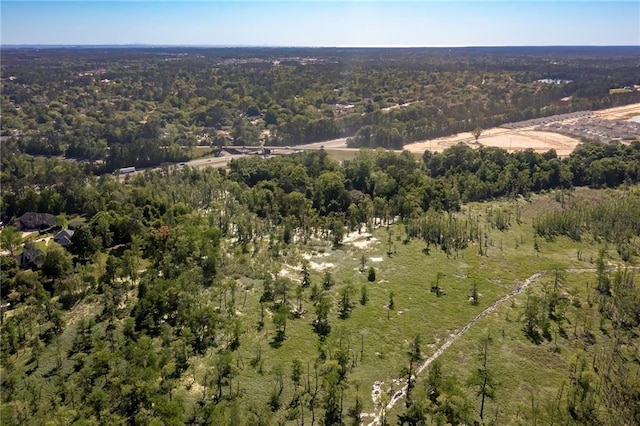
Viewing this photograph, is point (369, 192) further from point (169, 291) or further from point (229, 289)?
point (169, 291)

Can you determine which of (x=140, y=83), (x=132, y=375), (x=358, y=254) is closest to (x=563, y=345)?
(x=358, y=254)

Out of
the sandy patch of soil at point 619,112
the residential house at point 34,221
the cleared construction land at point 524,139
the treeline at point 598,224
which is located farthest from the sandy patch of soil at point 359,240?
the sandy patch of soil at point 619,112

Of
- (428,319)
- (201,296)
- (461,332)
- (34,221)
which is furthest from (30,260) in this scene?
(461,332)

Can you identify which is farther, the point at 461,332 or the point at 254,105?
the point at 254,105

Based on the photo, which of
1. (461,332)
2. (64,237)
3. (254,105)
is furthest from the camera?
(254,105)

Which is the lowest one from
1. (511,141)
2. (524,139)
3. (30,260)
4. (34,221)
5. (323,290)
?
(323,290)

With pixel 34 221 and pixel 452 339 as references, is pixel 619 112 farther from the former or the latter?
pixel 34 221

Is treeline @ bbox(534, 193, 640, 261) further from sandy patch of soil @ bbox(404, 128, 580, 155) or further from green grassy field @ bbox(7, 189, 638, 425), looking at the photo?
sandy patch of soil @ bbox(404, 128, 580, 155)
